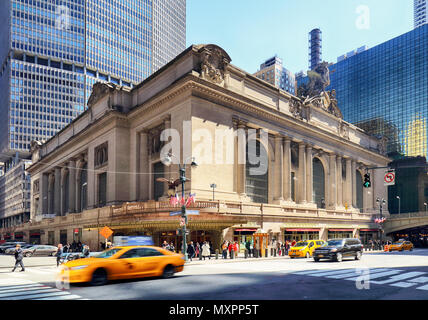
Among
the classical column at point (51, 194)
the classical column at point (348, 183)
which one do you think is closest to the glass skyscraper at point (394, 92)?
the classical column at point (348, 183)

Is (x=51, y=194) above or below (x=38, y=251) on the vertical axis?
above

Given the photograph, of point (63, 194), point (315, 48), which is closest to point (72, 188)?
point (63, 194)

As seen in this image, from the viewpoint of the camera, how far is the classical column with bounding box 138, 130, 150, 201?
170ft

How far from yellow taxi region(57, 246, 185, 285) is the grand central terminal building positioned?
14968 millimetres

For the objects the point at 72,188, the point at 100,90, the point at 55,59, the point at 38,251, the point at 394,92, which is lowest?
the point at 38,251

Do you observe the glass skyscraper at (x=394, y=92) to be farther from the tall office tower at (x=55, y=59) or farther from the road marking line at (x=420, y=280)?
the road marking line at (x=420, y=280)

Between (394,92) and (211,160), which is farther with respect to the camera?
(394,92)

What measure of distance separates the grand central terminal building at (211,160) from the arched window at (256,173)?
0.13 metres

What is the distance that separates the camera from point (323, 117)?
66562mm

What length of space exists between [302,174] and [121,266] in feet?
151

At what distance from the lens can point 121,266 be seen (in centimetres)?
1570

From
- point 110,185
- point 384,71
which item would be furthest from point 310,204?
point 384,71

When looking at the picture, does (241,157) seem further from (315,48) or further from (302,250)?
(315,48)
